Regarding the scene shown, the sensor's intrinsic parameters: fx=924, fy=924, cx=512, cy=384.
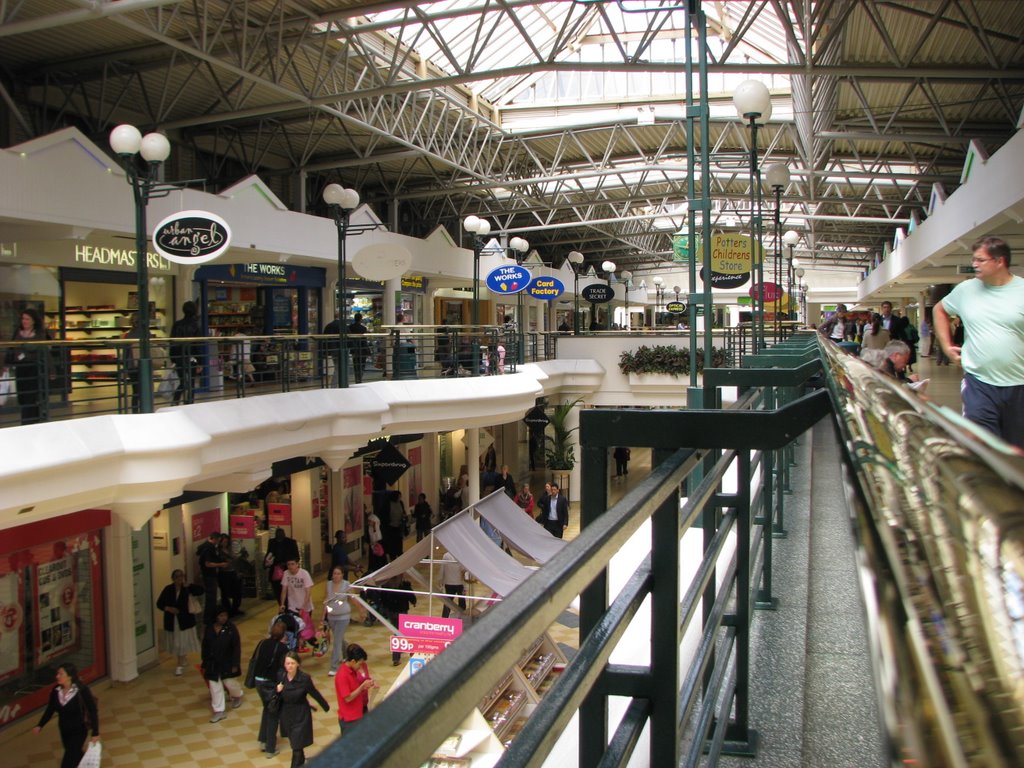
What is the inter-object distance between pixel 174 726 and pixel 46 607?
8.59ft

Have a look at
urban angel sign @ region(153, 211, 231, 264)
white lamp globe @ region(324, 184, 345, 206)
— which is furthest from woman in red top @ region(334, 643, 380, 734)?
white lamp globe @ region(324, 184, 345, 206)

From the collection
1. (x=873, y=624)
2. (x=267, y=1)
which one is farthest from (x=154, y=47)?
(x=873, y=624)

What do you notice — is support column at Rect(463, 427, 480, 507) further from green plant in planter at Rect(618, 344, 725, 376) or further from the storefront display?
the storefront display

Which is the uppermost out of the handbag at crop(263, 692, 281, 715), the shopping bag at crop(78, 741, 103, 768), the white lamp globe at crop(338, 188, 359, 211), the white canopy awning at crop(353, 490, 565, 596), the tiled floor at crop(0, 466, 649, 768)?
the white lamp globe at crop(338, 188, 359, 211)

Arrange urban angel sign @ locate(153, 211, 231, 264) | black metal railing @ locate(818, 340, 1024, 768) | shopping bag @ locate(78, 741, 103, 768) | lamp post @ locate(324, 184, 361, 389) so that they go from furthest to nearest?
lamp post @ locate(324, 184, 361, 389)
urban angel sign @ locate(153, 211, 231, 264)
shopping bag @ locate(78, 741, 103, 768)
black metal railing @ locate(818, 340, 1024, 768)

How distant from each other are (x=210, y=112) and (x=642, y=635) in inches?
694

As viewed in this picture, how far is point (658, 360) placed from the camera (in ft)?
88.4

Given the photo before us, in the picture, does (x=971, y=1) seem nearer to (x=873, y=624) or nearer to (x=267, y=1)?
(x=267, y=1)

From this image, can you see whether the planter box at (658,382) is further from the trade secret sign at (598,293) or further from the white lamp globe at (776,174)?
the white lamp globe at (776,174)

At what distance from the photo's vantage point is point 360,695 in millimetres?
9844

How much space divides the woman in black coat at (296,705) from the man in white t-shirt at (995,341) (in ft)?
25.5

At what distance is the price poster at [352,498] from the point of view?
68.0 ft

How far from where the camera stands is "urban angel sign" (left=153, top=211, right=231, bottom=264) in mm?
12359

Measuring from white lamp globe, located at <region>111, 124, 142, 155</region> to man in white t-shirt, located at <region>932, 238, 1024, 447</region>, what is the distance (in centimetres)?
888
